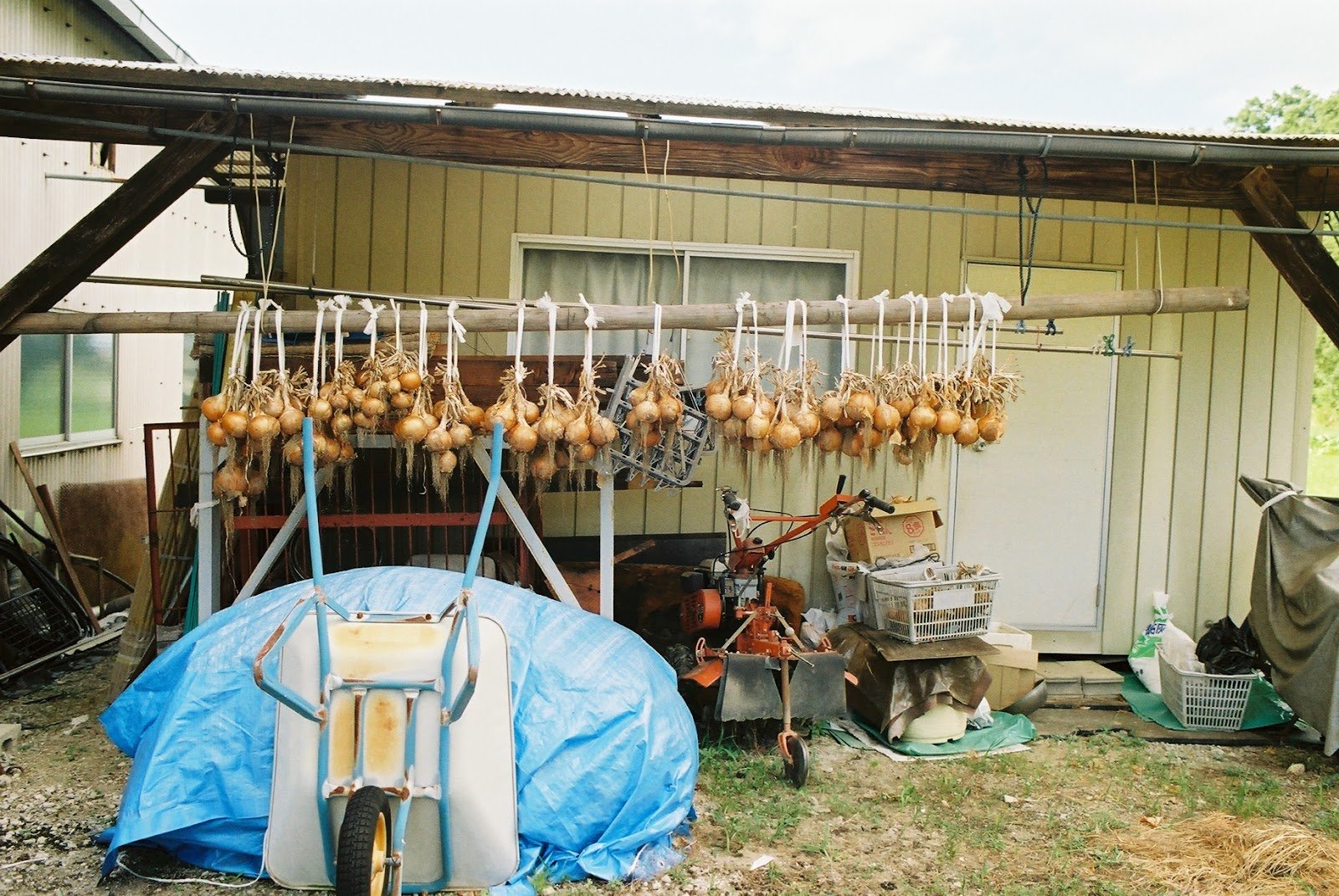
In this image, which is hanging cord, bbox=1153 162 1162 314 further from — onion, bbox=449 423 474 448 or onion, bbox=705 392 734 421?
onion, bbox=449 423 474 448

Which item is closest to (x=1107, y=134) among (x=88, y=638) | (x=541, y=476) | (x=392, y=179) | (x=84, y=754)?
(x=541, y=476)

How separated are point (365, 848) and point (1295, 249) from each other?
17.5 ft

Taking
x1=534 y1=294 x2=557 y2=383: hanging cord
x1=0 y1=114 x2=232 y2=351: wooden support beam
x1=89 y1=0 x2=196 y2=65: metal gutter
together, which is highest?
x1=89 y1=0 x2=196 y2=65: metal gutter

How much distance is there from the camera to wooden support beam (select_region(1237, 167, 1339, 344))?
195 inches

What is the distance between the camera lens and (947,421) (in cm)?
405

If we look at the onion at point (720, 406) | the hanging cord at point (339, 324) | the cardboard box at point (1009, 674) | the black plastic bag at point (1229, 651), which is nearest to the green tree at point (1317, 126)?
the black plastic bag at point (1229, 651)

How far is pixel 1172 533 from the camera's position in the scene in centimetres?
663

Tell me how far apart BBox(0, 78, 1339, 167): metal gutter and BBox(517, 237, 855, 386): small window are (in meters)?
1.95

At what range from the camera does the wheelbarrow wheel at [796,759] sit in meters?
4.52

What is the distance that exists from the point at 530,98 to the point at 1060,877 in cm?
405

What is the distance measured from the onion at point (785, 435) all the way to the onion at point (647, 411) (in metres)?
0.51

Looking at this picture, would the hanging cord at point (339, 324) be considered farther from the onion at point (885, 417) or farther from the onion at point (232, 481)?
the onion at point (885, 417)

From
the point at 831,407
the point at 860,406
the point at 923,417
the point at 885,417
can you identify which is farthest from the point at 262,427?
the point at 923,417

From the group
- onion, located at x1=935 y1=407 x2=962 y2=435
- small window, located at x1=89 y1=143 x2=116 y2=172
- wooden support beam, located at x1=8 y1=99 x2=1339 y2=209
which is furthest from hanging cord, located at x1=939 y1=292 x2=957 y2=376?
small window, located at x1=89 y1=143 x2=116 y2=172
